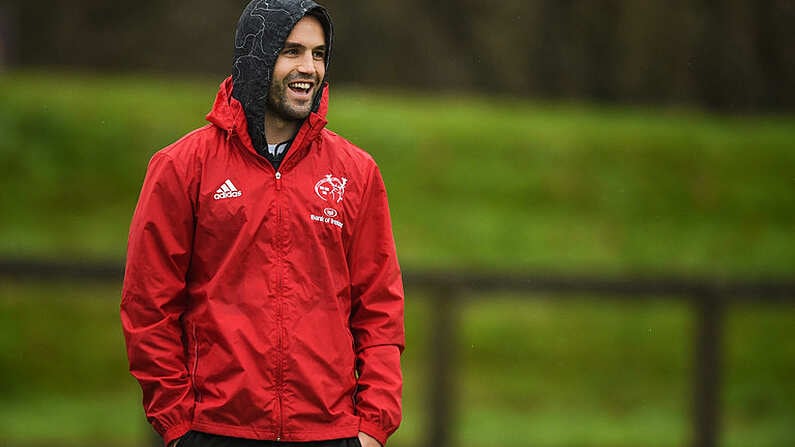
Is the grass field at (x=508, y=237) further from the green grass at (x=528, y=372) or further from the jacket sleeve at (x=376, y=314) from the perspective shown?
the jacket sleeve at (x=376, y=314)

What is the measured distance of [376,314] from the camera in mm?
2820

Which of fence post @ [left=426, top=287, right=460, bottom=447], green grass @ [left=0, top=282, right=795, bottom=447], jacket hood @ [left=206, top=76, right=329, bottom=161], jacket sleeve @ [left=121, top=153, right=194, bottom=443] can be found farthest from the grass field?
jacket sleeve @ [left=121, top=153, right=194, bottom=443]

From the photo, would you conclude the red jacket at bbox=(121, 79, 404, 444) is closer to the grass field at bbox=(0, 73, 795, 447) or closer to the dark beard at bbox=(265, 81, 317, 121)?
the dark beard at bbox=(265, 81, 317, 121)

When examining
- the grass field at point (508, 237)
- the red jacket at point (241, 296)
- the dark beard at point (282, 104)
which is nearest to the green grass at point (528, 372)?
the grass field at point (508, 237)

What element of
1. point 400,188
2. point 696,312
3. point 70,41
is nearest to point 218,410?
point 696,312

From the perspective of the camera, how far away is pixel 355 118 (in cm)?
992

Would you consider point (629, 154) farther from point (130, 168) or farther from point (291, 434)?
point (291, 434)

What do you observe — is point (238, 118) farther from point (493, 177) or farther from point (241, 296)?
point (493, 177)

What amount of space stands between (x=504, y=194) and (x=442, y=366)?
13.1 feet

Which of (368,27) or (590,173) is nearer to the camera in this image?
(590,173)

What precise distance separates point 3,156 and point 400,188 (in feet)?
10.6

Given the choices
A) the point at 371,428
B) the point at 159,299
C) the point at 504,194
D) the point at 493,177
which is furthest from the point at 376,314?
the point at 493,177

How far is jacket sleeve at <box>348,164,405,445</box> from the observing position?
2.77m

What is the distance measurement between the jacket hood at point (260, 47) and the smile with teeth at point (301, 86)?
57 mm
